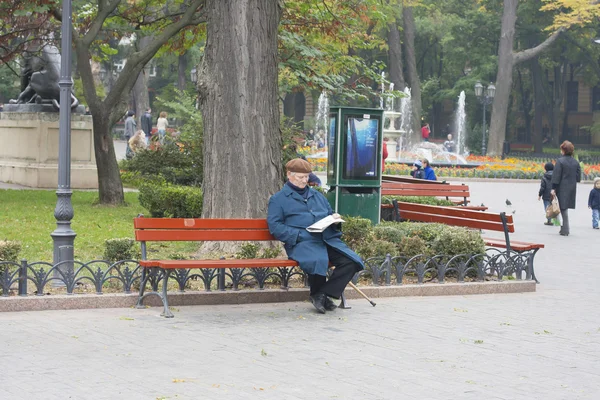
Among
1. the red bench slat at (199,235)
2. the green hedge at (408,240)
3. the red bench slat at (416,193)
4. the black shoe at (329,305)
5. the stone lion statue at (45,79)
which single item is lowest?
the black shoe at (329,305)

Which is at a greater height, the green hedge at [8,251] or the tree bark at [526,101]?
the tree bark at [526,101]

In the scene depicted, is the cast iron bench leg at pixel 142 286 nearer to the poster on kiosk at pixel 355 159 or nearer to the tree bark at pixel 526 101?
the poster on kiosk at pixel 355 159

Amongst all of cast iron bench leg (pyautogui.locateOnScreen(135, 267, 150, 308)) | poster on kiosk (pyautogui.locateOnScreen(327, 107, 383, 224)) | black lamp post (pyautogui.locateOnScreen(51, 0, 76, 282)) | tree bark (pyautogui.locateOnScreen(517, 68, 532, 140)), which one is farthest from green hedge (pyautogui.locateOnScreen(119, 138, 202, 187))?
tree bark (pyautogui.locateOnScreen(517, 68, 532, 140))

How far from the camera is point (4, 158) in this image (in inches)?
879

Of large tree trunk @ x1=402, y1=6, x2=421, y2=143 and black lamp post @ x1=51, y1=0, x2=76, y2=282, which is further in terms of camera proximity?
large tree trunk @ x1=402, y1=6, x2=421, y2=143

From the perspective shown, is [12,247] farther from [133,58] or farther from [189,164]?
[189,164]

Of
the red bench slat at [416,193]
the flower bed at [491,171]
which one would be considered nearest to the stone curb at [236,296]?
the red bench slat at [416,193]

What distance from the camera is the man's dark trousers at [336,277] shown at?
9188 mm

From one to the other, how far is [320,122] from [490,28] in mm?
11329

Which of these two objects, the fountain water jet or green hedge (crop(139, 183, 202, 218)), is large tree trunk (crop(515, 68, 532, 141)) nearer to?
the fountain water jet

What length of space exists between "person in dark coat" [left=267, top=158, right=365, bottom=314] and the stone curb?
551 mm

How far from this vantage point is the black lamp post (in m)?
9.52

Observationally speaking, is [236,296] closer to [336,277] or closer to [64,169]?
[336,277]

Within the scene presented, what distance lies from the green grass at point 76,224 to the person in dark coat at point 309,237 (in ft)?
9.71
